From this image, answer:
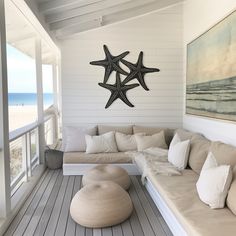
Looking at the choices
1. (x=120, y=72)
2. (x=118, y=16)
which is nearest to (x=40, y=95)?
(x=120, y=72)

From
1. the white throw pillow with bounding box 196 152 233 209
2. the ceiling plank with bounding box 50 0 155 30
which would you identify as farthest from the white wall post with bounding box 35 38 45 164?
the white throw pillow with bounding box 196 152 233 209

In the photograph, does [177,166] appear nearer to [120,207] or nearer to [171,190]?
[171,190]

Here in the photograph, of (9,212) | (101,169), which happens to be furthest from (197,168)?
(9,212)

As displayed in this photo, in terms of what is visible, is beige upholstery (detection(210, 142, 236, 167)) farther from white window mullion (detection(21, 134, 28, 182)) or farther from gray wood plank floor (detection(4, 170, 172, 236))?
white window mullion (detection(21, 134, 28, 182))

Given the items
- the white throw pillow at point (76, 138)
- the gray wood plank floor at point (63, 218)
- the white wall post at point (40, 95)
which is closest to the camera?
the gray wood plank floor at point (63, 218)

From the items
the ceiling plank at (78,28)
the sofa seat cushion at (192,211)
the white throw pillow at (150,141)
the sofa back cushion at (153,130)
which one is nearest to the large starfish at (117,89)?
the sofa back cushion at (153,130)

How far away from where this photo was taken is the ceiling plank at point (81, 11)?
4055mm

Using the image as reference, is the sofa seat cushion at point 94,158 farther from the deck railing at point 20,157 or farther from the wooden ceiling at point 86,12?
the wooden ceiling at point 86,12

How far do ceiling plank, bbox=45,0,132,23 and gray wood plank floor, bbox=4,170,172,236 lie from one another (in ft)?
8.80

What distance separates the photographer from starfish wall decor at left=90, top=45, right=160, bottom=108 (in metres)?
5.30

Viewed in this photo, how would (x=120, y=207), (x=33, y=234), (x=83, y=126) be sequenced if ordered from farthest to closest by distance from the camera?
(x=83, y=126) → (x=120, y=207) → (x=33, y=234)

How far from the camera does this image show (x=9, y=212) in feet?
9.37

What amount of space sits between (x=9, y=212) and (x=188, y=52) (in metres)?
3.99

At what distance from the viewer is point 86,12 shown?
4152mm
